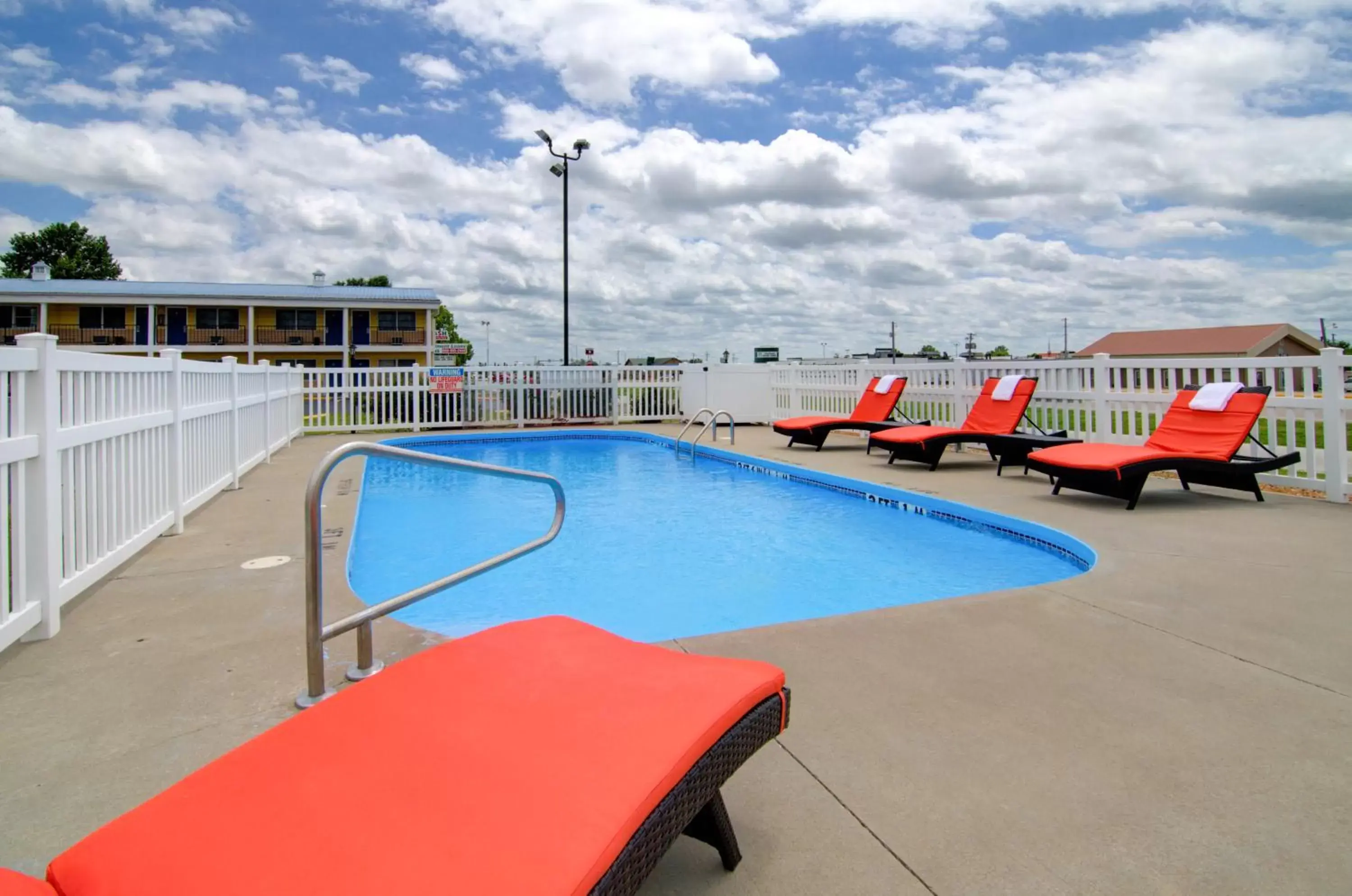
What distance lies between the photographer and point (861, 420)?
10.5 m

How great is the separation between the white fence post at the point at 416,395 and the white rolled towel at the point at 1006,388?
10765mm

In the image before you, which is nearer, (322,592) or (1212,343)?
(322,592)

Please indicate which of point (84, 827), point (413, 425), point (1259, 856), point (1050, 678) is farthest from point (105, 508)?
point (413, 425)

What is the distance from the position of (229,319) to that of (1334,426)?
40039 mm

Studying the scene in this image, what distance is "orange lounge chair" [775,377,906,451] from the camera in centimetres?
1032

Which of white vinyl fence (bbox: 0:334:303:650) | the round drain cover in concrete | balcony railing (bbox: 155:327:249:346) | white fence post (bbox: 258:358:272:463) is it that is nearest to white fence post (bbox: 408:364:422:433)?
white fence post (bbox: 258:358:272:463)

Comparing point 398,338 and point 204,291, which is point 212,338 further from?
point 398,338

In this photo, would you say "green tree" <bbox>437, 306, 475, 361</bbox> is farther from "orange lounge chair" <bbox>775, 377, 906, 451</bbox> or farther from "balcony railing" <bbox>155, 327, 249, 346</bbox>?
"orange lounge chair" <bbox>775, 377, 906, 451</bbox>

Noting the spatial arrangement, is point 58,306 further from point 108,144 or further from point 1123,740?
point 1123,740

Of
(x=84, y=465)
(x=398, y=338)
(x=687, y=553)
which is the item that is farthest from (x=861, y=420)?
(x=398, y=338)

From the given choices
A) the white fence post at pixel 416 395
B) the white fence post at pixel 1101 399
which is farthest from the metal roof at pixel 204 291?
the white fence post at pixel 1101 399

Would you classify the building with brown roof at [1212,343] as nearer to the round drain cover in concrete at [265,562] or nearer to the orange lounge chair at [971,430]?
the orange lounge chair at [971,430]

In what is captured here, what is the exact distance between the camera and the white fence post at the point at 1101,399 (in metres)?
7.79

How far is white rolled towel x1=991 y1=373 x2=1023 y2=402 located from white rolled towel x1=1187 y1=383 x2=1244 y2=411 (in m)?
2.20
